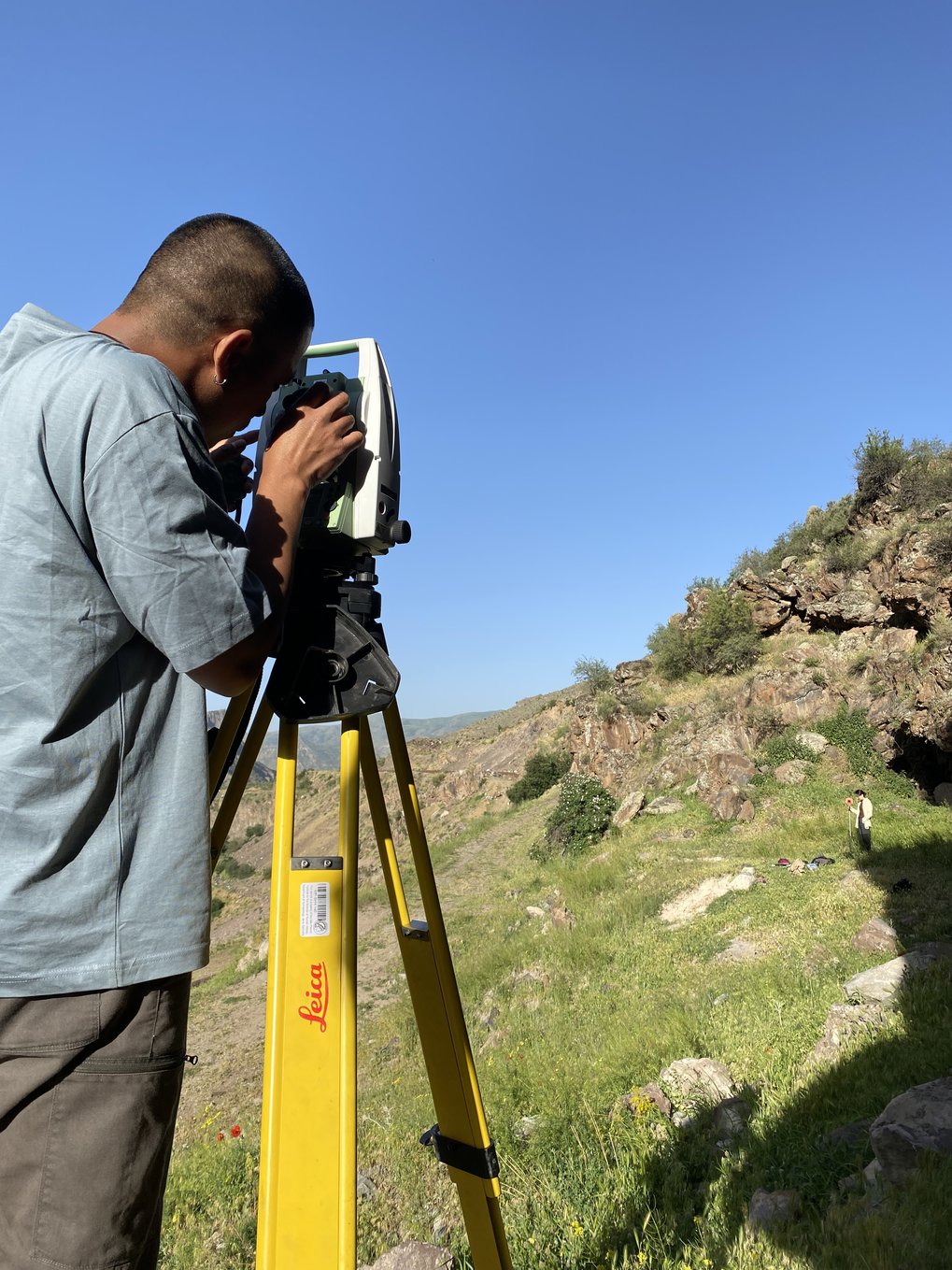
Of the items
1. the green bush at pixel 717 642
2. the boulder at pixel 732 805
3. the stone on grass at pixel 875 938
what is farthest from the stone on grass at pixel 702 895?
the green bush at pixel 717 642

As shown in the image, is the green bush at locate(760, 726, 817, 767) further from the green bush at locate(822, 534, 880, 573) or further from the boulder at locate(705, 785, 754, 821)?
the green bush at locate(822, 534, 880, 573)

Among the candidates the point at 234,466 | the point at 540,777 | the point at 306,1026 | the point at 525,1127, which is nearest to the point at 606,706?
the point at 540,777

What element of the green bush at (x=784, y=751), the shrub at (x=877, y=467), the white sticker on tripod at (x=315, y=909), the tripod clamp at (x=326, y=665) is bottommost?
the green bush at (x=784, y=751)

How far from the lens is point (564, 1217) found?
9.60ft

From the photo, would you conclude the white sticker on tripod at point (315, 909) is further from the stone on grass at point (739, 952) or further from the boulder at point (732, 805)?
the boulder at point (732, 805)

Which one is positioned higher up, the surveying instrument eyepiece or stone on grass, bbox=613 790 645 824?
the surveying instrument eyepiece

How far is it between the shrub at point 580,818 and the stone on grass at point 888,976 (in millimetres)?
9600

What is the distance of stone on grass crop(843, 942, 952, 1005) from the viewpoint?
478 cm

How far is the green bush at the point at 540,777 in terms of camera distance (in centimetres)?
2482

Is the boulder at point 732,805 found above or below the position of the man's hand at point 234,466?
below

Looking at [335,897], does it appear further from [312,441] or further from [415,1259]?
[415,1259]

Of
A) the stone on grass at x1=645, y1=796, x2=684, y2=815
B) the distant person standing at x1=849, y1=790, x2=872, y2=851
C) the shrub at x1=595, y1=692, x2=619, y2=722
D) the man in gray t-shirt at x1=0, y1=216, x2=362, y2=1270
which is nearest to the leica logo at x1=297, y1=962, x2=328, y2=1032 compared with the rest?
the man in gray t-shirt at x1=0, y1=216, x2=362, y2=1270

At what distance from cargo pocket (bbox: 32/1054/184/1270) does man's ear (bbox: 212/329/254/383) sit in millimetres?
1003

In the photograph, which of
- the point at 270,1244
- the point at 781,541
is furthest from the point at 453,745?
A: the point at 270,1244
